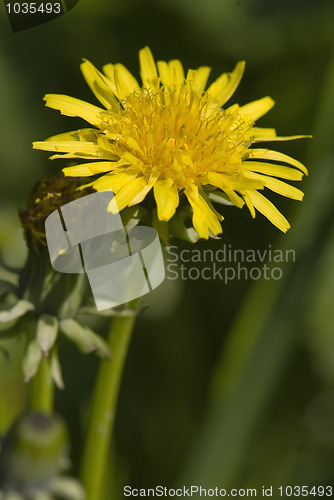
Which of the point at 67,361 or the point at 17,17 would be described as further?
the point at 67,361

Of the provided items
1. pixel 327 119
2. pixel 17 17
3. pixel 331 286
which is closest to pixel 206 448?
pixel 331 286

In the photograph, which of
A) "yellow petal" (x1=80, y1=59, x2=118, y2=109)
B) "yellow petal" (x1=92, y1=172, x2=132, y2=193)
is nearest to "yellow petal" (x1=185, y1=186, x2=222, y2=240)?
"yellow petal" (x1=92, y1=172, x2=132, y2=193)

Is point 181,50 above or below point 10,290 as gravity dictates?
above

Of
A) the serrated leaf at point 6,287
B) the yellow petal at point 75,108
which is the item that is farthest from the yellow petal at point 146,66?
the serrated leaf at point 6,287

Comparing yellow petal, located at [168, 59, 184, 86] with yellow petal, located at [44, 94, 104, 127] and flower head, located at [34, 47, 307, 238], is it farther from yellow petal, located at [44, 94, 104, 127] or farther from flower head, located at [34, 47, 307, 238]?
yellow petal, located at [44, 94, 104, 127]

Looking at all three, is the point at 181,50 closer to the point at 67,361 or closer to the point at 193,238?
the point at 67,361

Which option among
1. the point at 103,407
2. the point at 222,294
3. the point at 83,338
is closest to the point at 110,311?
the point at 83,338
